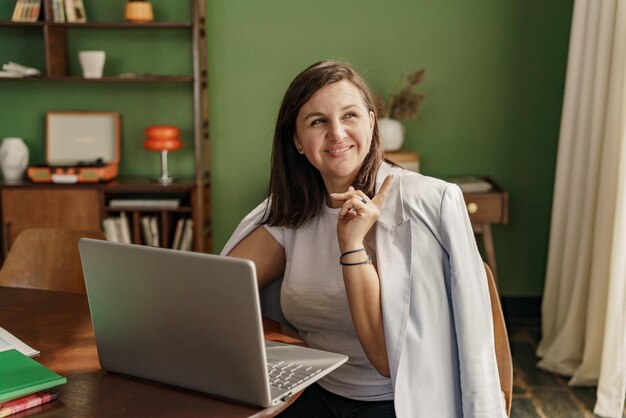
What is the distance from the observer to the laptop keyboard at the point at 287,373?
144 cm

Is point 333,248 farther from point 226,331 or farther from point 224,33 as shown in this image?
point 224,33

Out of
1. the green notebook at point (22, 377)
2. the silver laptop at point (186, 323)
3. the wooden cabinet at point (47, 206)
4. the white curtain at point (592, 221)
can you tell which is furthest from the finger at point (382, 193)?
the wooden cabinet at point (47, 206)

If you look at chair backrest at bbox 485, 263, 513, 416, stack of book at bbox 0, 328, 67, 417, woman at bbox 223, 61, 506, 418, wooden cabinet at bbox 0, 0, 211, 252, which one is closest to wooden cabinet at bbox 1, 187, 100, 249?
wooden cabinet at bbox 0, 0, 211, 252

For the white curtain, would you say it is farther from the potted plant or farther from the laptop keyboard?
the laptop keyboard

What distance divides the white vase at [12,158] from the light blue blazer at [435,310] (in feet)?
9.25

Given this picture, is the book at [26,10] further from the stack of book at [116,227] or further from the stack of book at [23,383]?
the stack of book at [23,383]

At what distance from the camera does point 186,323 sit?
138 centimetres

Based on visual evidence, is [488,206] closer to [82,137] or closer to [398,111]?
[398,111]

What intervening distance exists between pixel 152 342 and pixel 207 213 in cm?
285

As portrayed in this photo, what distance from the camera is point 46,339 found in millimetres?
1779

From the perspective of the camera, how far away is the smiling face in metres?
1.88

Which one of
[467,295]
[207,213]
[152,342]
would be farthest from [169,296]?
[207,213]

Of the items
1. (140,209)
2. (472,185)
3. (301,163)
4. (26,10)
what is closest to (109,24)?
(26,10)

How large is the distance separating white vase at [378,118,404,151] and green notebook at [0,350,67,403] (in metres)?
2.62
